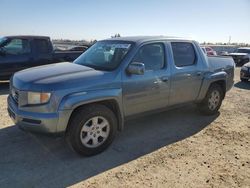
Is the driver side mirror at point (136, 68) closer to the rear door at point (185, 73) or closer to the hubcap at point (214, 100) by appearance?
the rear door at point (185, 73)

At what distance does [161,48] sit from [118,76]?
1239 millimetres

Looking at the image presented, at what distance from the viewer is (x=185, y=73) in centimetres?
530

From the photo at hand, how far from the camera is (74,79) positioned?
→ 3.84 meters

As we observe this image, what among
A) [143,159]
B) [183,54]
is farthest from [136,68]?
[183,54]

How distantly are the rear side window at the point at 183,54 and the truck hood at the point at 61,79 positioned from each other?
65.1 inches

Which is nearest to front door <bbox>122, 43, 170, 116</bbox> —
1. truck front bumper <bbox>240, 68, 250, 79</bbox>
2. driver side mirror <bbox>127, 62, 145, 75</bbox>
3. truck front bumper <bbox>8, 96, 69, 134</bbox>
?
driver side mirror <bbox>127, 62, 145, 75</bbox>

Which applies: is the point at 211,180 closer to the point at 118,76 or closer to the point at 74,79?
the point at 118,76

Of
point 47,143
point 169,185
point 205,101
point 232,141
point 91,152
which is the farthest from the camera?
point 205,101

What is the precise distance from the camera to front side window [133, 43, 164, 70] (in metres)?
4.61

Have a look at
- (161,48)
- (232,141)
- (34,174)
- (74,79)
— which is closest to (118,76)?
(74,79)

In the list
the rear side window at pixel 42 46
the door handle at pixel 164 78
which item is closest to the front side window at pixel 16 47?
the rear side window at pixel 42 46

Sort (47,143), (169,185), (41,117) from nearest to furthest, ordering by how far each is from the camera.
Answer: (169,185), (41,117), (47,143)

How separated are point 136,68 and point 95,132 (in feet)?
3.85

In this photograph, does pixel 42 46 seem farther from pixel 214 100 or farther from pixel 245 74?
pixel 245 74
